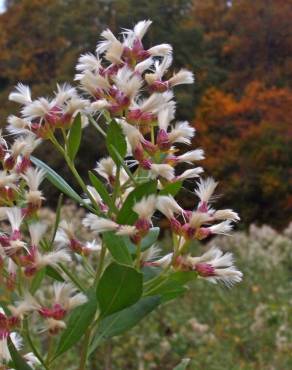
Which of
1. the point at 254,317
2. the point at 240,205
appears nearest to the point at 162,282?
the point at 254,317

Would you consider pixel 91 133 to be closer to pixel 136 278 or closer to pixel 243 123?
pixel 243 123

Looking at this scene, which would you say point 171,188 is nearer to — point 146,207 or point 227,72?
point 146,207

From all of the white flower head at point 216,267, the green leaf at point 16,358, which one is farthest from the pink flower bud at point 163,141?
the green leaf at point 16,358

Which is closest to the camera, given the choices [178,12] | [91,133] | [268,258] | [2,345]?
[2,345]

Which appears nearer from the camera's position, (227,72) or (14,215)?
(14,215)

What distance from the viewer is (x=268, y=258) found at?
20.3 ft

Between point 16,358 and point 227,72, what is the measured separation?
14192mm

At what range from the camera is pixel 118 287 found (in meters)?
0.66

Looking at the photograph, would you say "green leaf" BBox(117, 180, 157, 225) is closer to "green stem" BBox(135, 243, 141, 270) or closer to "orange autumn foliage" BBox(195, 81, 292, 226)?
"green stem" BBox(135, 243, 141, 270)

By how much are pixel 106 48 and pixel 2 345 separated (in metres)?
0.30

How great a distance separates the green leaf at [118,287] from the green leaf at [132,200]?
0.05m

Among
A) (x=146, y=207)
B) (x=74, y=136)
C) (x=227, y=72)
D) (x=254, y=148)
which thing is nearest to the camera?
(x=146, y=207)

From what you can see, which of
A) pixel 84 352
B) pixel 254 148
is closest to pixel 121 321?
pixel 84 352

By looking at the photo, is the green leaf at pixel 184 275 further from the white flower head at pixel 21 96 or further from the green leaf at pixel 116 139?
the white flower head at pixel 21 96
